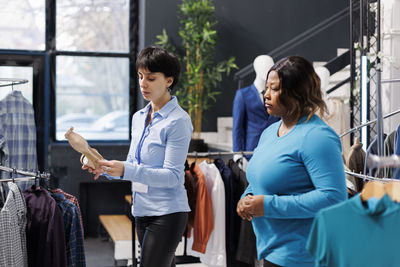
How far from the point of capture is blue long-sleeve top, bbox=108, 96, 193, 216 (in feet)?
7.06

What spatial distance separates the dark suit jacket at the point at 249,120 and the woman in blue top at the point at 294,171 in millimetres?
2453

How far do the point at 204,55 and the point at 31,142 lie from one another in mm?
2442

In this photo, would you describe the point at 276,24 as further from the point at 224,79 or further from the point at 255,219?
the point at 255,219

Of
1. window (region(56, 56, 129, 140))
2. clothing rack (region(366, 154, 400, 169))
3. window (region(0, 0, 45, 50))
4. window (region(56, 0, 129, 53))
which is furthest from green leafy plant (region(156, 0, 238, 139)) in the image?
clothing rack (region(366, 154, 400, 169))

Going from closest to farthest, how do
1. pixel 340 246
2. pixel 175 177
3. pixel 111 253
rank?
1. pixel 340 246
2. pixel 175 177
3. pixel 111 253

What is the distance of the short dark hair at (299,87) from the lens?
167 cm

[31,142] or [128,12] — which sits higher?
[128,12]

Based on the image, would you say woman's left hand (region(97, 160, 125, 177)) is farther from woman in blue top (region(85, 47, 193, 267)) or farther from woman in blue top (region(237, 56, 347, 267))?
woman in blue top (region(237, 56, 347, 267))

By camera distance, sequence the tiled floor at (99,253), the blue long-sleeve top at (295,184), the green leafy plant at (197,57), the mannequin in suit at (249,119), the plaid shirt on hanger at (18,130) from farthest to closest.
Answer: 1. the green leafy plant at (197,57)
2. the tiled floor at (99,253)
3. the plaid shirt on hanger at (18,130)
4. the mannequin in suit at (249,119)
5. the blue long-sleeve top at (295,184)

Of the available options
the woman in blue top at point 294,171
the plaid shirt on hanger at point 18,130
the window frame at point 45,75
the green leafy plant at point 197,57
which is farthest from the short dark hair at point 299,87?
the window frame at point 45,75

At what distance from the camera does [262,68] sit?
453 cm

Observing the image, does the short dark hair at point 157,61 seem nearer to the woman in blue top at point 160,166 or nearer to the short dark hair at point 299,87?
the woman in blue top at point 160,166

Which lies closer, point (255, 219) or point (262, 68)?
point (255, 219)

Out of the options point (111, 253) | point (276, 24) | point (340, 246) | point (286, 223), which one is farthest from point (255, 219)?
point (276, 24)
